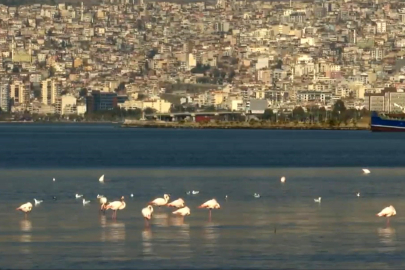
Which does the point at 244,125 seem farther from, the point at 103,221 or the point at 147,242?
the point at 147,242

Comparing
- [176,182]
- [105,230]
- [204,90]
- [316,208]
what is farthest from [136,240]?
[204,90]

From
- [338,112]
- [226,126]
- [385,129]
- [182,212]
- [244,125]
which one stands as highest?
[182,212]

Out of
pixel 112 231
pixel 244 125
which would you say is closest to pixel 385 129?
pixel 244 125

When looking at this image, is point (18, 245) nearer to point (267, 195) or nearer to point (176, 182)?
point (267, 195)

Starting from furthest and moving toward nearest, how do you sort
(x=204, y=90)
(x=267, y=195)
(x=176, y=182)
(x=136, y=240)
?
(x=204, y=90)
(x=176, y=182)
(x=267, y=195)
(x=136, y=240)

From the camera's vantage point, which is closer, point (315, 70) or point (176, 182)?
point (176, 182)

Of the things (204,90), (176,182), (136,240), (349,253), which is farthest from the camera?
(204,90)

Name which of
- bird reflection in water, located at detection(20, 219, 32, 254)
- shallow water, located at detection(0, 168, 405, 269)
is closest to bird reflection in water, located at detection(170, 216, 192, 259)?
shallow water, located at detection(0, 168, 405, 269)

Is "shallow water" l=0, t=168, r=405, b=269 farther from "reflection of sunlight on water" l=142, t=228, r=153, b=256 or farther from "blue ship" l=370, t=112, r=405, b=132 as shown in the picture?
"blue ship" l=370, t=112, r=405, b=132
